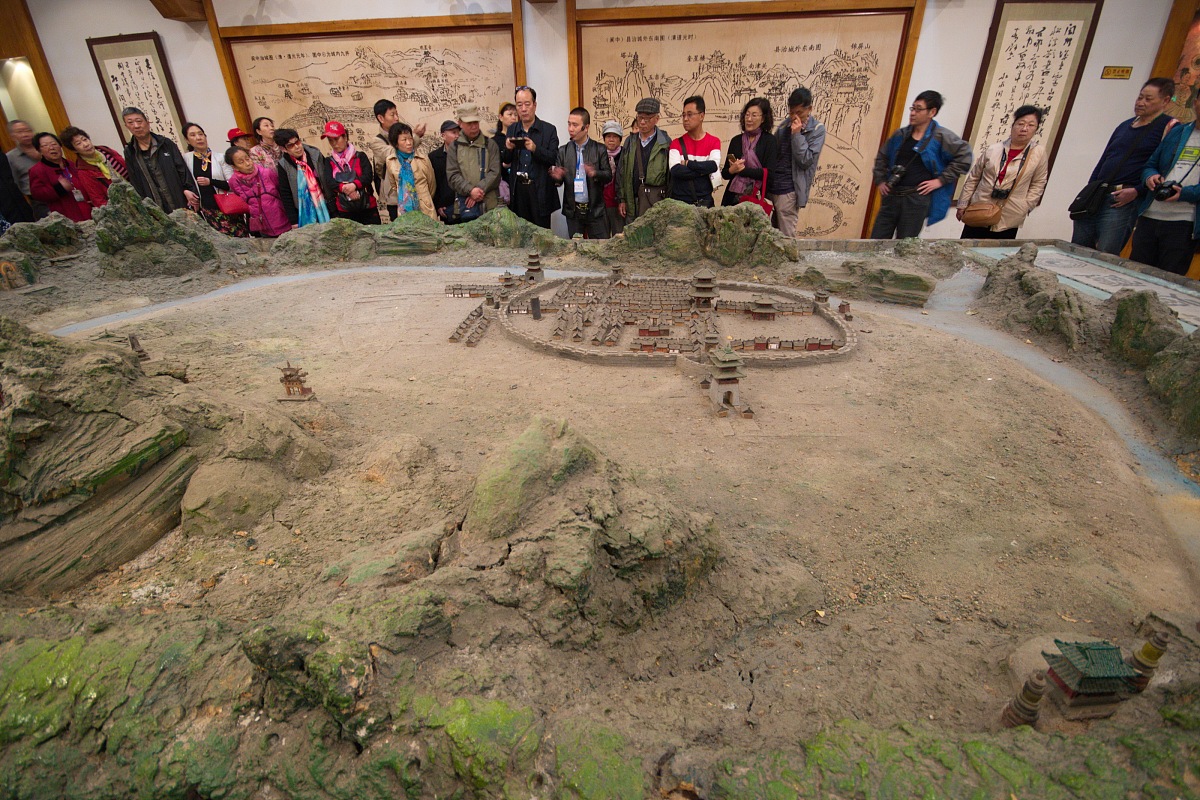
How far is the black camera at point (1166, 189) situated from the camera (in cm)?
713

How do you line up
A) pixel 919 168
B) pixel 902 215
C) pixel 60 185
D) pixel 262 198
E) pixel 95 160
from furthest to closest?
pixel 262 198 → pixel 95 160 → pixel 60 185 → pixel 902 215 → pixel 919 168

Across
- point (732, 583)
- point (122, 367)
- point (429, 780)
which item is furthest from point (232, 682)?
point (122, 367)

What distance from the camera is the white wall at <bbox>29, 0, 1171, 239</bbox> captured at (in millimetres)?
10000

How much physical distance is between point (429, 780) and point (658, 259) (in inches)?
333

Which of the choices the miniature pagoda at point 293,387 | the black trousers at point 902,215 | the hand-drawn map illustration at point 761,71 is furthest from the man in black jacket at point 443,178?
the black trousers at point 902,215

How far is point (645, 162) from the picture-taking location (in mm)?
9711

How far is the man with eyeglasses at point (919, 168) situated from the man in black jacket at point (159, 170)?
1209cm

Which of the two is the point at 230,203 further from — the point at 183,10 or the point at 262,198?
the point at 183,10

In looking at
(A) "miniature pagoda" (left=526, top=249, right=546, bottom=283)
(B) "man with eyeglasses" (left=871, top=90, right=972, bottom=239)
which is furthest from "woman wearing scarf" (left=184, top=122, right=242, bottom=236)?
(B) "man with eyeglasses" (left=871, top=90, right=972, bottom=239)

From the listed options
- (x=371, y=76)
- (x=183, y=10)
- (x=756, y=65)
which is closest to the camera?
(x=756, y=65)

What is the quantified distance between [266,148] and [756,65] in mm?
9353

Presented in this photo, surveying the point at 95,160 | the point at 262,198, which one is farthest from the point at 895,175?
the point at 95,160

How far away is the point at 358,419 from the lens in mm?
5062

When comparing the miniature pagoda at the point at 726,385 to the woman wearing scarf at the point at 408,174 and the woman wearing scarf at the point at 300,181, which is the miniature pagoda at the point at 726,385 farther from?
the woman wearing scarf at the point at 300,181
